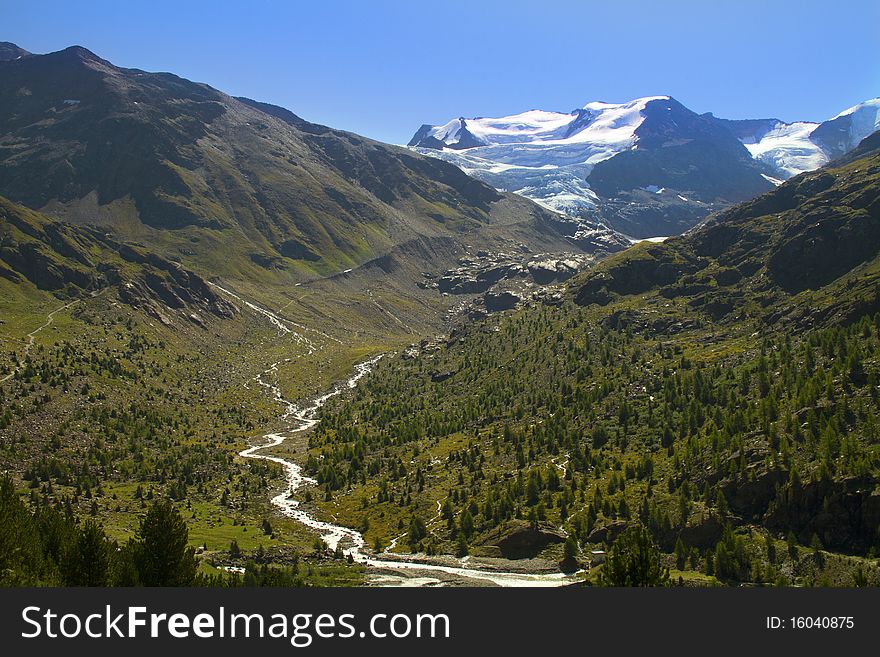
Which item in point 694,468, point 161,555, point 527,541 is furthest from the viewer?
point 694,468

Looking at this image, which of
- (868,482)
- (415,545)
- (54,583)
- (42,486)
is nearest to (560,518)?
(415,545)

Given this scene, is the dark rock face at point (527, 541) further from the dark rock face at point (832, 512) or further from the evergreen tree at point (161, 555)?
the evergreen tree at point (161, 555)

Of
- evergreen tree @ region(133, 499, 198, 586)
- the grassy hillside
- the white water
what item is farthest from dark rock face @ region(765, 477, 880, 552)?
evergreen tree @ region(133, 499, 198, 586)

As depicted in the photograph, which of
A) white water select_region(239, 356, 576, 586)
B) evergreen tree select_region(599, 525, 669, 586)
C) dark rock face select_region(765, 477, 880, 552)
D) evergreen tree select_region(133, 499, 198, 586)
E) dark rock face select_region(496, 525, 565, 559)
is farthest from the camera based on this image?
dark rock face select_region(496, 525, 565, 559)

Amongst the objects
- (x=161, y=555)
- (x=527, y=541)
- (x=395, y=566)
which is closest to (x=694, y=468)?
(x=527, y=541)

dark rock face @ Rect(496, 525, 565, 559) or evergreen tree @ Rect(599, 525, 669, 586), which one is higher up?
evergreen tree @ Rect(599, 525, 669, 586)

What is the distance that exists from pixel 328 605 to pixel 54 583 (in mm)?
35959

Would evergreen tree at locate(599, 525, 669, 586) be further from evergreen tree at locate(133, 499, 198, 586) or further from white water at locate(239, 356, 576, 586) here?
white water at locate(239, 356, 576, 586)

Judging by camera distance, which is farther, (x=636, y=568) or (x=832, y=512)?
(x=832, y=512)

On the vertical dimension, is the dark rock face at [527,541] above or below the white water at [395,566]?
above

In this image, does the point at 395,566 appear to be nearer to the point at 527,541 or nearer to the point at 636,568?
the point at 527,541

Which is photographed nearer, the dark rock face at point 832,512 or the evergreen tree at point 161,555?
the evergreen tree at point 161,555

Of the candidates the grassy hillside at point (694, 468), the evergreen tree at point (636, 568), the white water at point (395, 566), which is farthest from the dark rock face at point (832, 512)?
the evergreen tree at point (636, 568)

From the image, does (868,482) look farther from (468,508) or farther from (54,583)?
(54,583)
